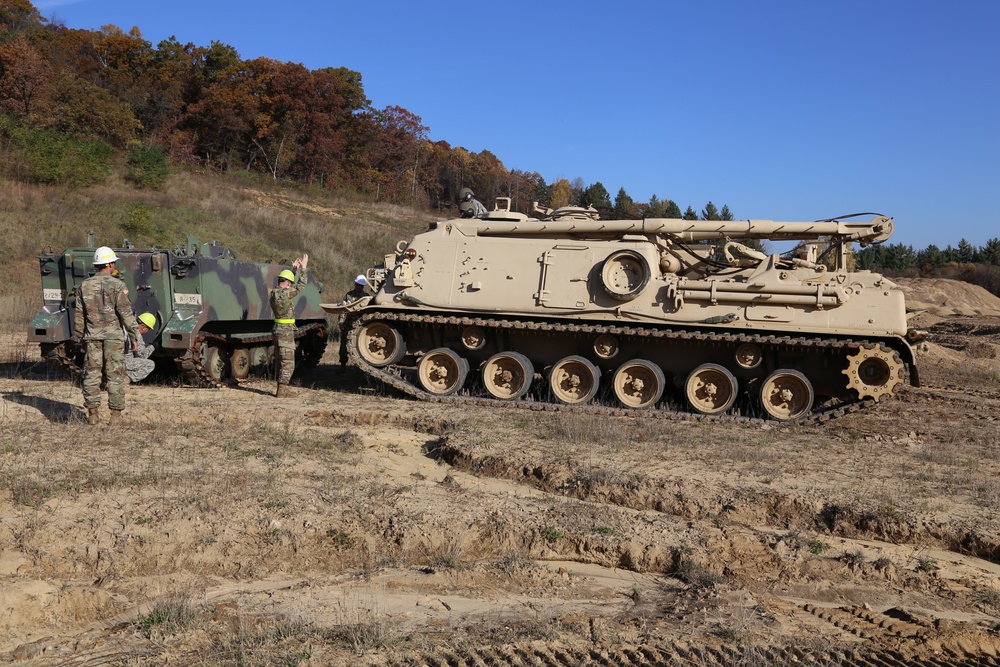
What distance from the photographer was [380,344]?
40.8 ft

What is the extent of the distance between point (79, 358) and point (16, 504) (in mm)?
6712

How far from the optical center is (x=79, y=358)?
1210cm

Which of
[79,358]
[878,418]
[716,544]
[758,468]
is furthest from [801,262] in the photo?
[79,358]

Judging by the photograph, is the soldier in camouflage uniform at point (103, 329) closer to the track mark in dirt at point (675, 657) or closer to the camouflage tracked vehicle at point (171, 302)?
the camouflage tracked vehicle at point (171, 302)

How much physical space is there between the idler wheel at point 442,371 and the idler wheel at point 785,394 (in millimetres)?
4315

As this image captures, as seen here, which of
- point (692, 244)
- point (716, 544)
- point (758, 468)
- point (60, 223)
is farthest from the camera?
point (60, 223)

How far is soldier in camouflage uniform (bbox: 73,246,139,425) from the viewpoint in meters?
8.65

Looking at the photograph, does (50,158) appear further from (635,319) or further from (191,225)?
(635,319)

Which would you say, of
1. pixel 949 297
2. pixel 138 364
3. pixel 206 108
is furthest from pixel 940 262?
pixel 138 364

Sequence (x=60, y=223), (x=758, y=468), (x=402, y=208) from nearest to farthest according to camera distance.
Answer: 1. (x=758, y=468)
2. (x=60, y=223)
3. (x=402, y=208)

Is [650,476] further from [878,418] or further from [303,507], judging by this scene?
[878,418]

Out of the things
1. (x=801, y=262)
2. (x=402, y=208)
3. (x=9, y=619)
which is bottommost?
(x=9, y=619)

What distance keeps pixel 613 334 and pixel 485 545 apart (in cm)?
613

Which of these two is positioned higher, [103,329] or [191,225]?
[191,225]
